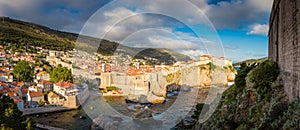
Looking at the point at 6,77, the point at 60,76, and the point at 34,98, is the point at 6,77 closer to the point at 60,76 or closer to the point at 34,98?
the point at 60,76

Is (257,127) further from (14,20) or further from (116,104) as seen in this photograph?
(14,20)

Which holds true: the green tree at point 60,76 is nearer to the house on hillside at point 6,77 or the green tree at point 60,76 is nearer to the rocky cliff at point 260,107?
the house on hillside at point 6,77

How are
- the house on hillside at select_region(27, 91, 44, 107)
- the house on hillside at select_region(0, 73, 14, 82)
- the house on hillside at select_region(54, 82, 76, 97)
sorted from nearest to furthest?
1. the house on hillside at select_region(27, 91, 44, 107)
2. the house on hillside at select_region(54, 82, 76, 97)
3. the house on hillside at select_region(0, 73, 14, 82)

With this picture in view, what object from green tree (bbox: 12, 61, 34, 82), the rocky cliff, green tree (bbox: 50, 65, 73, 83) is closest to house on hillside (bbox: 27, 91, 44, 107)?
green tree (bbox: 50, 65, 73, 83)

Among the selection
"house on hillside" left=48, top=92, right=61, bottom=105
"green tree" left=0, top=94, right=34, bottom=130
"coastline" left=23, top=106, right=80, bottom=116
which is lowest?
"coastline" left=23, top=106, right=80, bottom=116

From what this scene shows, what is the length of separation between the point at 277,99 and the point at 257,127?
2.07ft

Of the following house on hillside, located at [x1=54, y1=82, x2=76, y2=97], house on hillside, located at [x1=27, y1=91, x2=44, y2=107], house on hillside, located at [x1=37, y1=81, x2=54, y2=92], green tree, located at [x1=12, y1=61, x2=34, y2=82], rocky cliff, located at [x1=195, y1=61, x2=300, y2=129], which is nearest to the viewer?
rocky cliff, located at [x1=195, y1=61, x2=300, y2=129]

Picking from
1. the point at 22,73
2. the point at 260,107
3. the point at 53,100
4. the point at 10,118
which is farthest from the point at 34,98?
the point at 260,107

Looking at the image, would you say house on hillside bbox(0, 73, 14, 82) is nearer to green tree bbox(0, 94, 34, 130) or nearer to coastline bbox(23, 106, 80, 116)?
coastline bbox(23, 106, 80, 116)

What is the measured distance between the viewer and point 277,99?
4.30 meters

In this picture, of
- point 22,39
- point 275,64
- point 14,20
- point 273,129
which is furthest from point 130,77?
point 14,20

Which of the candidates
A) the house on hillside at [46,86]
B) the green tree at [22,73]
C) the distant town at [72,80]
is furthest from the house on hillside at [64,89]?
the green tree at [22,73]

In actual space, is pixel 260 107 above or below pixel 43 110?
above

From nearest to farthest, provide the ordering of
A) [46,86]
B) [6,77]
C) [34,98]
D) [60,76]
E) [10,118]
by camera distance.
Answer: [10,118], [34,98], [46,86], [6,77], [60,76]
